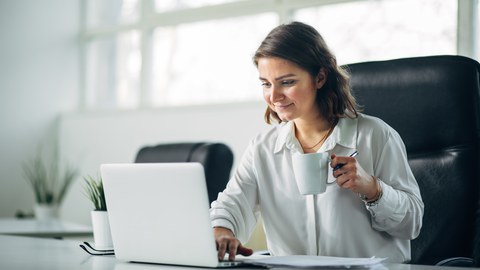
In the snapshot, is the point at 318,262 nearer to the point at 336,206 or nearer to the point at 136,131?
the point at 336,206

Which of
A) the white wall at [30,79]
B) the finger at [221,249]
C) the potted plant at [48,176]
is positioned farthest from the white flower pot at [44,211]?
the finger at [221,249]

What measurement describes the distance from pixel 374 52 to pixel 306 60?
2.02 m

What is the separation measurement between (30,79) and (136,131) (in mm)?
1084

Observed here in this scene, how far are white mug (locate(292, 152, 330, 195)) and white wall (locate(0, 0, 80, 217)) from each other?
4232 millimetres

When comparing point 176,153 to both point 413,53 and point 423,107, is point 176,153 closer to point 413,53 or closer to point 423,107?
point 423,107

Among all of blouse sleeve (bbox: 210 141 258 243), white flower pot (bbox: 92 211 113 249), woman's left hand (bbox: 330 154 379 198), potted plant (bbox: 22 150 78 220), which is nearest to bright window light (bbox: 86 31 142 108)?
potted plant (bbox: 22 150 78 220)

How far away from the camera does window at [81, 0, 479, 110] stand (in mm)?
3805

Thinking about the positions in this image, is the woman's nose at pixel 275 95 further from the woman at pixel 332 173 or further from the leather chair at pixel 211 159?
A: the leather chair at pixel 211 159

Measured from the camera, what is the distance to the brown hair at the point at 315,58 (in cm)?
201

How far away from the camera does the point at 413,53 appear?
3.78 meters

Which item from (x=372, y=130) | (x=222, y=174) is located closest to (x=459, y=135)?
(x=372, y=130)

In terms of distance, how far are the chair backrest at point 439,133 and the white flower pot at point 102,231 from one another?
910 mm

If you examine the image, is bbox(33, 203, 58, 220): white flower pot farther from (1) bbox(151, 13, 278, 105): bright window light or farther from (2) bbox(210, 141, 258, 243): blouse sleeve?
(2) bbox(210, 141, 258, 243): blouse sleeve

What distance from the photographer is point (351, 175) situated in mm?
1712
